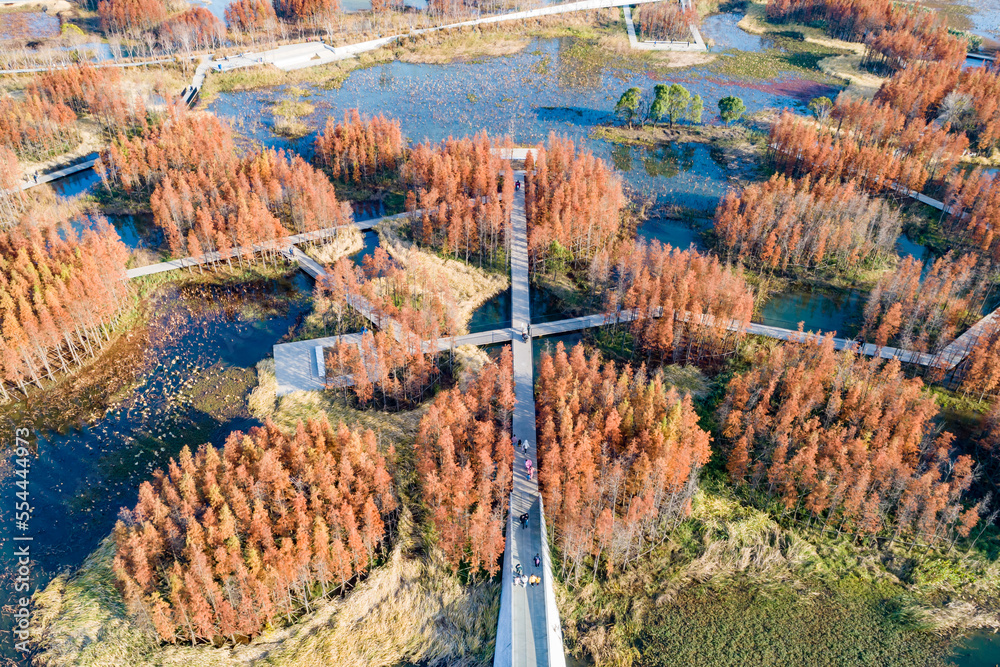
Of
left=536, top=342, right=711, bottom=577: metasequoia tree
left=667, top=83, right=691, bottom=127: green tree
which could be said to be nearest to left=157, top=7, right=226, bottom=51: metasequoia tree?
left=667, top=83, right=691, bottom=127: green tree

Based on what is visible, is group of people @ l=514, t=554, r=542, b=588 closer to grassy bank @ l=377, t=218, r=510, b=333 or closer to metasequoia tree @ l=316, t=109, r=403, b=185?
grassy bank @ l=377, t=218, r=510, b=333

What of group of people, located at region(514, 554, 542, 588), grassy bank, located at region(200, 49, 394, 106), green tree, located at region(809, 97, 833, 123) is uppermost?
grassy bank, located at region(200, 49, 394, 106)

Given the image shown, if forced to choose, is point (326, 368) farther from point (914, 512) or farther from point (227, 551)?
point (914, 512)

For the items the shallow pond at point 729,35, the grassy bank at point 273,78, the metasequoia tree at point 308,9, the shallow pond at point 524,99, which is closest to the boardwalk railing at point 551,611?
the shallow pond at point 524,99

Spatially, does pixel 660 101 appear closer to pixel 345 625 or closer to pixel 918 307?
pixel 918 307

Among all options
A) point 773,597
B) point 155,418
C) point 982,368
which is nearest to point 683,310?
point 982,368

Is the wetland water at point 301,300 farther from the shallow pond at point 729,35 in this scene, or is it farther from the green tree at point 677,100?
the shallow pond at point 729,35
